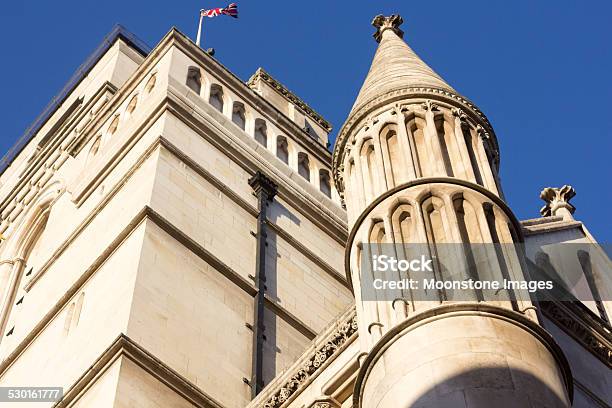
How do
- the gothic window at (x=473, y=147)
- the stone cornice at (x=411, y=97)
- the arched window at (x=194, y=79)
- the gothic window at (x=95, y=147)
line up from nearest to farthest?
the gothic window at (x=473, y=147) < the stone cornice at (x=411, y=97) < the arched window at (x=194, y=79) < the gothic window at (x=95, y=147)

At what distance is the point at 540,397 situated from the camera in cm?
1107

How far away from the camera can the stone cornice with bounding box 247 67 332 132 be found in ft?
113

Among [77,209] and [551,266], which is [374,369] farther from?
[77,209]

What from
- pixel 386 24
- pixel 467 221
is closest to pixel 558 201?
pixel 386 24

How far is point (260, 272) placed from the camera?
912 inches

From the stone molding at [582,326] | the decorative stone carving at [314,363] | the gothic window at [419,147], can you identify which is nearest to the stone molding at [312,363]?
the decorative stone carving at [314,363]

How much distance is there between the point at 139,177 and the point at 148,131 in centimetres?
205

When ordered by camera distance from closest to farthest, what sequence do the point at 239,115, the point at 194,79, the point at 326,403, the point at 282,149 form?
the point at 326,403, the point at 194,79, the point at 239,115, the point at 282,149

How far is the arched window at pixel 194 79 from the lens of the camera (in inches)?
1128

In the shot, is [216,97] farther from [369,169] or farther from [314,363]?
[314,363]

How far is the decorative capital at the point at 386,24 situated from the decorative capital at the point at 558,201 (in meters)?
4.87

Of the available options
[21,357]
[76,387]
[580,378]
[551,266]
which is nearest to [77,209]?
[21,357]

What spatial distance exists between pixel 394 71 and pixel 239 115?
13199mm

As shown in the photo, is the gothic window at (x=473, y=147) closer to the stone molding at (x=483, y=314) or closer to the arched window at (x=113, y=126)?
the stone molding at (x=483, y=314)
